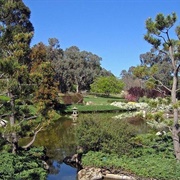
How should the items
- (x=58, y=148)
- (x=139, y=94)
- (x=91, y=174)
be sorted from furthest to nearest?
(x=139, y=94) < (x=58, y=148) < (x=91, y=174)

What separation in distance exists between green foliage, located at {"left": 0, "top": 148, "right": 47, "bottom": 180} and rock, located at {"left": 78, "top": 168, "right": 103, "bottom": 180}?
5.23 feet

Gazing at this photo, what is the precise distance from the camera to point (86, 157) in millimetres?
11039

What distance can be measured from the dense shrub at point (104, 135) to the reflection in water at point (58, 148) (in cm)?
117

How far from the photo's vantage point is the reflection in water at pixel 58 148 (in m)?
11.4

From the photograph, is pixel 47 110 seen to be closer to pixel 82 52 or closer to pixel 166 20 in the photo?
pixel 166 20

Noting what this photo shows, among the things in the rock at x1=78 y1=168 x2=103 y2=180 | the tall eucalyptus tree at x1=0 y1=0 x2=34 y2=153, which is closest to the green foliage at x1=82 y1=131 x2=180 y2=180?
the rock at x1=78 y1=168 x2=103 y2=180

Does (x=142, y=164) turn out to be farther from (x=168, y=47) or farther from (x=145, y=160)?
(x=168, y=47)

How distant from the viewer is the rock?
10.1 m

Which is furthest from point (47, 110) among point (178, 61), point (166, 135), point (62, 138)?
point (62, 138)

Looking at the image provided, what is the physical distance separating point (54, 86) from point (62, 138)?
1201 centimetres

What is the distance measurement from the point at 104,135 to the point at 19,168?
12.3ft

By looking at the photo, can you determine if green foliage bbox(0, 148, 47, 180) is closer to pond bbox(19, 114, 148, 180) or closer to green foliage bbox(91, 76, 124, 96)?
pond bbox(19, 114, 148, 180)

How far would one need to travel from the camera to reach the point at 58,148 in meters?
15.5

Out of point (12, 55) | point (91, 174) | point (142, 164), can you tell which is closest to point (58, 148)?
point (91, 174)
